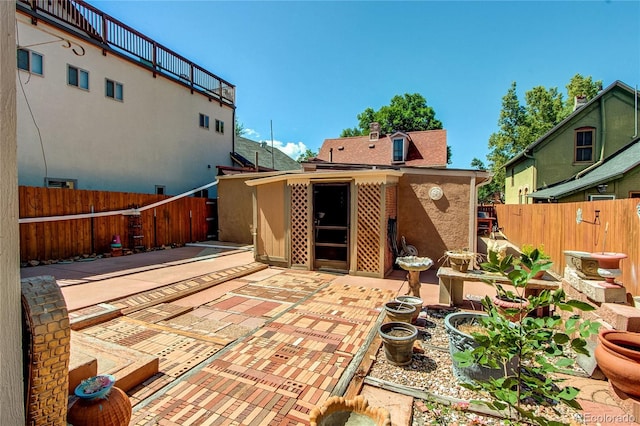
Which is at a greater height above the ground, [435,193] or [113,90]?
[113,90]

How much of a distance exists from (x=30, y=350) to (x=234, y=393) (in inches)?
70.2

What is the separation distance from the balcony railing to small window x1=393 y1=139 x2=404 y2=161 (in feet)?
35.7

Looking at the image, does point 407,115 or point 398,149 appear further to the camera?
point 407,115

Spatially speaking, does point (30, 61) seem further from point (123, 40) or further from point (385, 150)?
point (385, 150)

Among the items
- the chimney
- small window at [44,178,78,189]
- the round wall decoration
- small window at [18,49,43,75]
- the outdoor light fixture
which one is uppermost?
the chimney

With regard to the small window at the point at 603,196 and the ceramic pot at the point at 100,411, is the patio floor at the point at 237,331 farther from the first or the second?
the small window at the point at 603,196

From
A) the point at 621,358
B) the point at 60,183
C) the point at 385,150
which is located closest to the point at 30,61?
the point at 60,183

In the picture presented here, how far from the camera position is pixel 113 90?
11055mm

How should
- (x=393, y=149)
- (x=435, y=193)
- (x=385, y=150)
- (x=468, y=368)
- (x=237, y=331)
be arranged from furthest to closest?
(x=385, y=150)
(x=393, y=149)
(x=435, y=193)
(x=237, y=331)
(x=468, y=368)

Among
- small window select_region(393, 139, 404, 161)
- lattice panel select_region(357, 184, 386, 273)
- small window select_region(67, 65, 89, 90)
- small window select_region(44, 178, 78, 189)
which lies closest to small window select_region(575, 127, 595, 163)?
small window select_region(393, 139, 404, 161)

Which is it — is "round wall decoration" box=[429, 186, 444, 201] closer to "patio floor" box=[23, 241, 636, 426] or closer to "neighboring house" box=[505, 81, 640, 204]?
"patio floor" box=[23, 241, 636, 426]

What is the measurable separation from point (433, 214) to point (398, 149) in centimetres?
1117

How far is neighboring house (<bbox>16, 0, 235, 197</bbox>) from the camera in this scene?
28.7 ft

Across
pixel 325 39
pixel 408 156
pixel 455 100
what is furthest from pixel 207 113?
pixel 455 100
